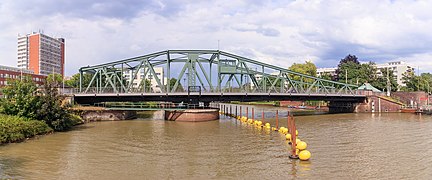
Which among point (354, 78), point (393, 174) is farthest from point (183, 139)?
point (354, 78)

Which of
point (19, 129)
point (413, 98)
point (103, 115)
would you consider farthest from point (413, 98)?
point (19, 129)

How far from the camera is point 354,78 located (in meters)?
120

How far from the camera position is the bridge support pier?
56.1 meters

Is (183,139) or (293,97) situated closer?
(183,139)

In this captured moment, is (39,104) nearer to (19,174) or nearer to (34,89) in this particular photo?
(34,89)

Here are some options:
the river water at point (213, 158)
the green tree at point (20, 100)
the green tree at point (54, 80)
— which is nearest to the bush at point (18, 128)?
the river water at point (213, 158)

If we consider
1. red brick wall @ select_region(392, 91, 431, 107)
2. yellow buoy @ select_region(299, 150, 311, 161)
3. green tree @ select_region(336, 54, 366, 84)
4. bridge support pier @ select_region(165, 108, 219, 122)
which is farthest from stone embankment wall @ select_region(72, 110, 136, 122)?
green tree @ select_region(336, 54, 366, 84)

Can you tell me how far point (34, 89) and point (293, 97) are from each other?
46678 mm

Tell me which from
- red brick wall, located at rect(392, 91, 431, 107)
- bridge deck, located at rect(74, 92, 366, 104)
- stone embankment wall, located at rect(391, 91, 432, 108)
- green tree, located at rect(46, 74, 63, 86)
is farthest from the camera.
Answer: red brick wall, located at rect(392, 91, 431, 107)

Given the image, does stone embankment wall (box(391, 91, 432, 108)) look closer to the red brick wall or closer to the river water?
the red brick wall

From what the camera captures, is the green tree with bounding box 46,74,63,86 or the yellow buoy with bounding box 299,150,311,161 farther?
the green tree with bounding box 46,74,63,86

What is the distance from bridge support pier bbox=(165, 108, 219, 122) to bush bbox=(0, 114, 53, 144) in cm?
2340

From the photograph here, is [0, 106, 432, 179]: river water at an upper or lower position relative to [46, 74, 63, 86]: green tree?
lower

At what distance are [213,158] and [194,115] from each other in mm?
31897
